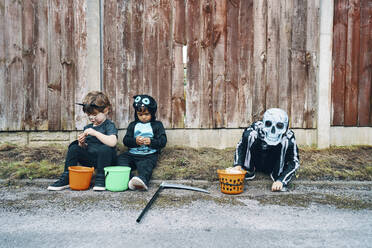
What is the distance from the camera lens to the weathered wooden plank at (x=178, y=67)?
4316 mm

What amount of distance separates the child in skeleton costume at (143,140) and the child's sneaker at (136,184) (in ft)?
0.55

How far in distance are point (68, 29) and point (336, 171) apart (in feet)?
12.9

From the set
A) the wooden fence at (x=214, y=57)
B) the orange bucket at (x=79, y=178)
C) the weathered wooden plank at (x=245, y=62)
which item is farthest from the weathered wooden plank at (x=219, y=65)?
the orange bucket at (x=79, y=178)

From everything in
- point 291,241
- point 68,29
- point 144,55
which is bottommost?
point 291,241

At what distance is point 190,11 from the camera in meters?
4.32

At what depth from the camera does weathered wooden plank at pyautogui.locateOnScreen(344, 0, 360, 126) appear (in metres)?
4.54

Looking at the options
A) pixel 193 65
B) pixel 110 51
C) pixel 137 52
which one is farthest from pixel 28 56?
pixel 193 65

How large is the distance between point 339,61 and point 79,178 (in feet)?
12.7

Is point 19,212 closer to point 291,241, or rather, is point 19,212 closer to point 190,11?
point 291,241

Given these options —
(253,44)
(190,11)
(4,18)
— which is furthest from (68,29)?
(253,44)

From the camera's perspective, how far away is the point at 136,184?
3162mm

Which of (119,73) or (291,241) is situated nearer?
(291,241)

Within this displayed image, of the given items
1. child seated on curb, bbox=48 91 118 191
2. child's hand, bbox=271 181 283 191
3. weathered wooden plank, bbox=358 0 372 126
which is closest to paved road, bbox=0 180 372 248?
child's hand, bbox=271 181 283 191

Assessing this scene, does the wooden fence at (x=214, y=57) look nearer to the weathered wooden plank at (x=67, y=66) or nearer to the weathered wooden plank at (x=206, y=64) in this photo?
the weathered wooden plank at (x=206, y=64)
